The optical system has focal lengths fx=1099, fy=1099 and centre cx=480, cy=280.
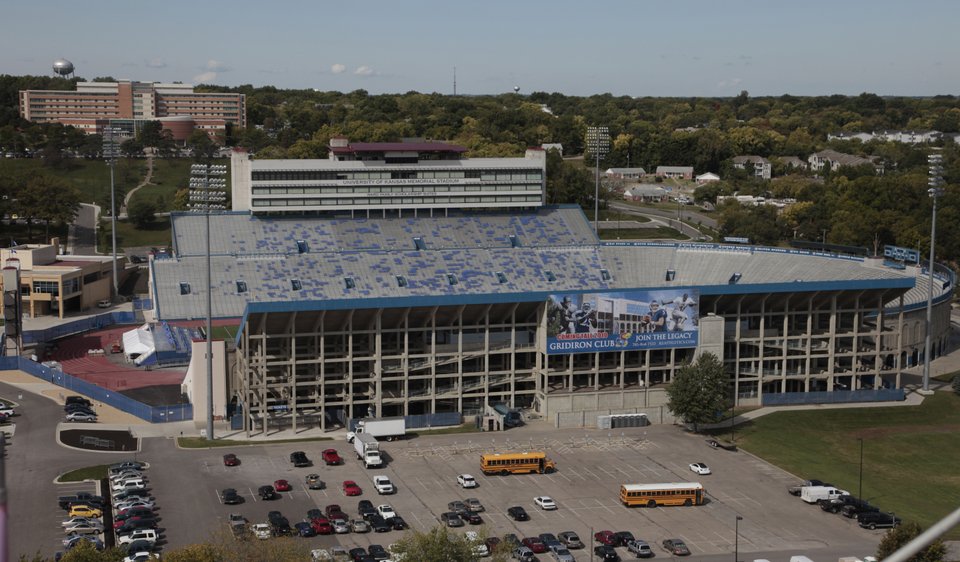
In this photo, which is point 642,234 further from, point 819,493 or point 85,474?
point 85,474

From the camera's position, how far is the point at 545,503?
6028 centimetres

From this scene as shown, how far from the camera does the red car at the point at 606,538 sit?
54875mm

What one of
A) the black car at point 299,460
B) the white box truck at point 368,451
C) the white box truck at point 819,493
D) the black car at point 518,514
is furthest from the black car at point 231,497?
the white box truck at point 819,493

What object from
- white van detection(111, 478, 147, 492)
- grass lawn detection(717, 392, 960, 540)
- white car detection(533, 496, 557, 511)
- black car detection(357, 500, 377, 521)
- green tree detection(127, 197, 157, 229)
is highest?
green tree detection(127, 197, 157, 229)

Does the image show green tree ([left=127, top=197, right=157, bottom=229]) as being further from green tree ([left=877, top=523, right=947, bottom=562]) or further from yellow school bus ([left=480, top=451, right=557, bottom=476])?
green tree ([left=877, top=523, right=947, bottom=562])

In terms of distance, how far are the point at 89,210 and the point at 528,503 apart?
119960 millimetres

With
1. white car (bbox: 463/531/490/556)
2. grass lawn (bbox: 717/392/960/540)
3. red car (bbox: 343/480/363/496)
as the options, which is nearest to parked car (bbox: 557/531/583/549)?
white car (bbox: 463/531/490/556)

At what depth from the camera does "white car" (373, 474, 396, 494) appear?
62281 mm

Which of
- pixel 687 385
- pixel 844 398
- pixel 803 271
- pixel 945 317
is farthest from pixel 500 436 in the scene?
pixel 945 317

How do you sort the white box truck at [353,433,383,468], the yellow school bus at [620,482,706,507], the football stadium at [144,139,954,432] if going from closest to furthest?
the yellow school bus at [620,482,706,507] < the white box truck at [353,433,383,468] < the football stadium at [144,139,954,432]

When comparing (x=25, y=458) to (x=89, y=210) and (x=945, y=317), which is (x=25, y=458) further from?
(x=89, y=210)

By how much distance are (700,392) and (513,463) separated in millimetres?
15868

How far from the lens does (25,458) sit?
67.6 m

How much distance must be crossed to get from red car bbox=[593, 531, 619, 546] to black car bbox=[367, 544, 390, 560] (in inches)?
428
